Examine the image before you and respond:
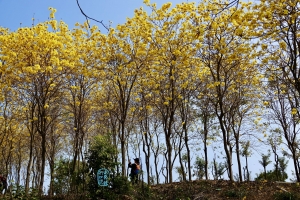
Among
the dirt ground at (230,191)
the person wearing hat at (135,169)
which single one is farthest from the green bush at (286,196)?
the person wearing hat at (135,169)

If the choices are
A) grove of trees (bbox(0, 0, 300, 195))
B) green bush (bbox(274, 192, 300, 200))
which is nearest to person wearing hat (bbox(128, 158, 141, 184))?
grove of trees (bbox(0, 0, 300, 195))

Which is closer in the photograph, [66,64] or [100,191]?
[100,191]

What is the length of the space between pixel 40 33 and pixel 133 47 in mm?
3592

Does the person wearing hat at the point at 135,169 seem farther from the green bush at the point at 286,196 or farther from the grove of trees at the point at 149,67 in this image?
the green bush at the point at 286,196

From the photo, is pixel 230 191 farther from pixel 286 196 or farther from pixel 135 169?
pixel 135 169

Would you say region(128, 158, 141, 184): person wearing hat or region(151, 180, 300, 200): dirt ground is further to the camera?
region(128, 158, 141, 184): person wearing hat

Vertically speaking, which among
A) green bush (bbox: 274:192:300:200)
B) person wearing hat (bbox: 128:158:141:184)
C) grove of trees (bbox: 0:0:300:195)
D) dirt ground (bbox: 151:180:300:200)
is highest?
grove of trees (bbox: 0:0:300:195)

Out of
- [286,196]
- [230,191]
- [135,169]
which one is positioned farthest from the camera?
[135,169]

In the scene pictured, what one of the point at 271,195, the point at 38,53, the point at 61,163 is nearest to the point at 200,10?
the point at 38,53

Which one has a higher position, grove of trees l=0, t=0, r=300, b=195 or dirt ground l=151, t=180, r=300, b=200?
grove of trees l=0, t=0, r=300, b=195

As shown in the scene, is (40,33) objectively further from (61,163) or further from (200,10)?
(61,163)

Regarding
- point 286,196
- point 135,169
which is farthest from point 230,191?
point 135,169

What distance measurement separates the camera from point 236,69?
41.5 ft

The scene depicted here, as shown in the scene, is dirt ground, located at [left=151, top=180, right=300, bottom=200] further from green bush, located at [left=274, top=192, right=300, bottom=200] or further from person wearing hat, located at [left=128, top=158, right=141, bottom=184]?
person wearing hat, located at [left=128, top=158, right=141, bottom=184]
